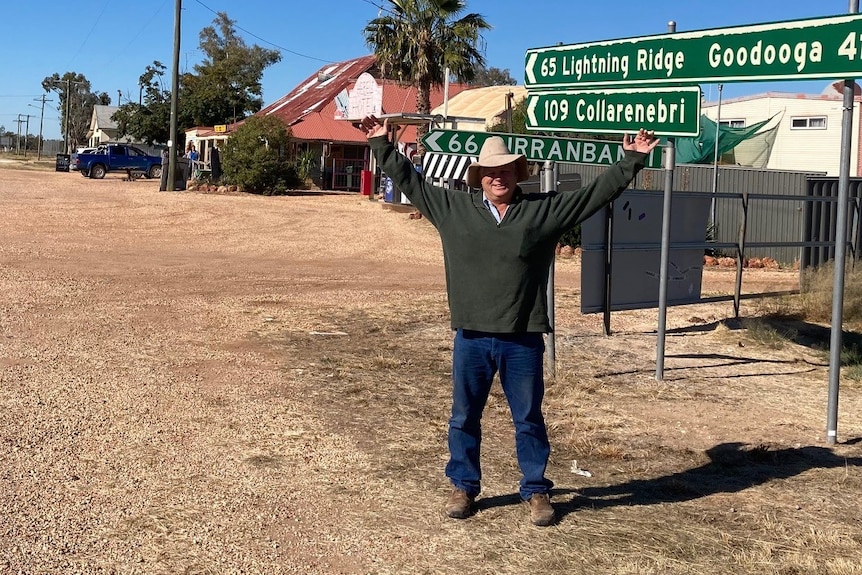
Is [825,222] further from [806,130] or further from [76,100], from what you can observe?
[76,100]

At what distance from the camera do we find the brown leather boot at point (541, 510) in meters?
4.61

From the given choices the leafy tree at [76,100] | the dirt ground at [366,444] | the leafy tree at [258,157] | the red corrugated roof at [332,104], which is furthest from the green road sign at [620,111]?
the leafy tree at [76,100]

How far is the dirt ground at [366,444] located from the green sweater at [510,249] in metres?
0.99

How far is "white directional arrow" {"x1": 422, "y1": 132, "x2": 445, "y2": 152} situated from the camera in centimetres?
701

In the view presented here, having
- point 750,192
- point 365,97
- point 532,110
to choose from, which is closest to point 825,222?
point 750,192

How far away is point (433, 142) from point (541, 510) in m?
3.24

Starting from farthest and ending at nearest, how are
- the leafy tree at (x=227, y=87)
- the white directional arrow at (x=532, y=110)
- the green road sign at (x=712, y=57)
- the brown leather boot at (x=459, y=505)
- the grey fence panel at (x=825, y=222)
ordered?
the leafy tree at (x=227, y=87) → the grey fence panel at (x=825, y=222) → the white directional arrow at (x=532, y=110) → the green road sign at (x=712, y=57) → the brown leather boot at (x=459, y=505)

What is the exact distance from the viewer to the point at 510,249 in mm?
4559

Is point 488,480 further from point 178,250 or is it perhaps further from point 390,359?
point 178,250

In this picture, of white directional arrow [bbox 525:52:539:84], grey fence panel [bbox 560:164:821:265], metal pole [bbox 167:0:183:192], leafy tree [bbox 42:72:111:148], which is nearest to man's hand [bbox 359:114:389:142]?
white directional arrow [bbox 525:52:539:84]

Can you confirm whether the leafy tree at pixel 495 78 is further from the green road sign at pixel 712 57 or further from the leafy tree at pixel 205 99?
the green road sign at pixel 712 57

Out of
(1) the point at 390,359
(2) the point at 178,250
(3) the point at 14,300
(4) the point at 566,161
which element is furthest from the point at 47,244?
(4) the point at 566,161

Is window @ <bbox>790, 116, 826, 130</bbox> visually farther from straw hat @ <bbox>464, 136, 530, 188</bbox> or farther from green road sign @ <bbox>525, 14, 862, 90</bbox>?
straw hat @ <bbox>464, 136, 530, 188</bbox>

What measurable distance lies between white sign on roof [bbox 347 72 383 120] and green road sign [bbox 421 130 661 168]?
88.0 feet
